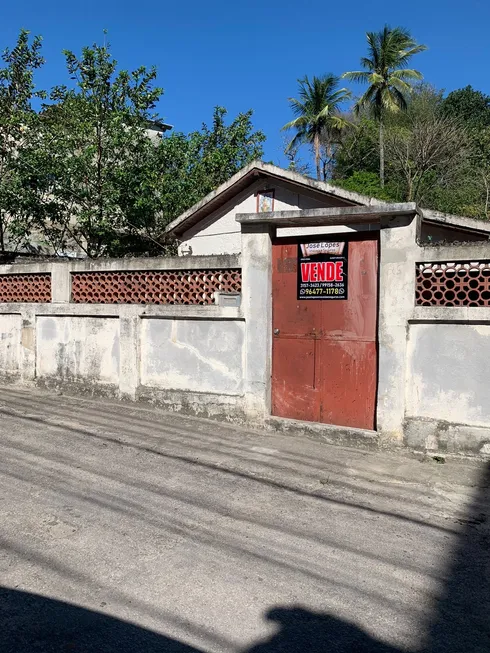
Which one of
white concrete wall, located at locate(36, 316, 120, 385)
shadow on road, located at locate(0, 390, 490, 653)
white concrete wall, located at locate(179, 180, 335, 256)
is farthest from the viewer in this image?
white concrete wall, located at locate(179, 180, 335, 256)

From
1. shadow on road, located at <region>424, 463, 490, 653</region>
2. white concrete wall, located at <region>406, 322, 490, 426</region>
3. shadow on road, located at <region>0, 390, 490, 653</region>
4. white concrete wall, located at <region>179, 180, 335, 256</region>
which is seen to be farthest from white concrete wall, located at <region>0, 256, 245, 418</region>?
white concrete wall, located at <region>179, 180, 335, 256</region>

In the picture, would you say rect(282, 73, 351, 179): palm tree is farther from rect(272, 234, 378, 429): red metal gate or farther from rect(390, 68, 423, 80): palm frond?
rect(272, 234, 378, 429): red metal gate

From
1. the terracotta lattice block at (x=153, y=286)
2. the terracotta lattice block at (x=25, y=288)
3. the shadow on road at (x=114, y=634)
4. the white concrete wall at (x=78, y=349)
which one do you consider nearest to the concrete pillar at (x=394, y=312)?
the terracotta lattice block at (x=153, y=286)

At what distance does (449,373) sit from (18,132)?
10490 mm

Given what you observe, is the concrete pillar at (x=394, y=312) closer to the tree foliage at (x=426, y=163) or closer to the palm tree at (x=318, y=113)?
the tree foliage at (x=426, y=163)

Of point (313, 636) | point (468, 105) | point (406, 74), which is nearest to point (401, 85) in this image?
point (406, 74)

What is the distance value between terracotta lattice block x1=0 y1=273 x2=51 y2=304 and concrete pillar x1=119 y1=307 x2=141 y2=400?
6.18 feet

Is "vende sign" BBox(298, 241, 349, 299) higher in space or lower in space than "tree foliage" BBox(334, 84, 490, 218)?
lower

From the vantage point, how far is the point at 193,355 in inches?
277

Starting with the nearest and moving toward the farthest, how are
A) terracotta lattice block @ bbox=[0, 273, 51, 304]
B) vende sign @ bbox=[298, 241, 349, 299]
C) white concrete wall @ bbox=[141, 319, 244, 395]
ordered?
vende sign @ bbox=[298, 241, 349, 299]
white concrete wall @ bbox=[141, 319, 244, 395]
terracotta lattice block @ bbox=[0, 273, 51, 304]

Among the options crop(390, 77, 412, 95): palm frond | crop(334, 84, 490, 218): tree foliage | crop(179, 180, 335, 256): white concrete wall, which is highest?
crop(390, 77, 412, 95): palm frond

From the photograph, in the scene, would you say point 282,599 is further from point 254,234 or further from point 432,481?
point 254,234

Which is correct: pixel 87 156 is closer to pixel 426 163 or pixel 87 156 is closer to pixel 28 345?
pixel 28 345

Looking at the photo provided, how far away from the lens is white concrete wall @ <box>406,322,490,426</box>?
5.21 m
